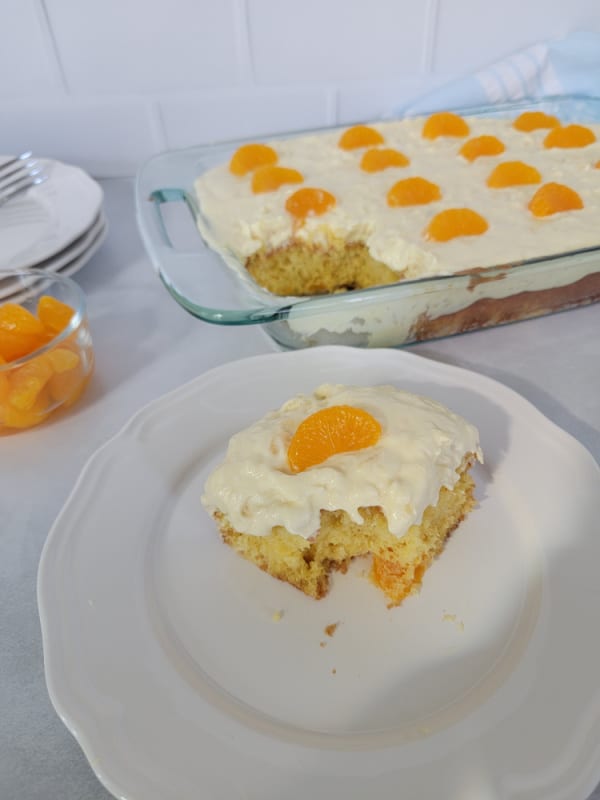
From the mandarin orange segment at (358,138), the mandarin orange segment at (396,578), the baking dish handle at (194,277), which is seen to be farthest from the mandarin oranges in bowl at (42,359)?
the mandarin orange segment at (358,138)

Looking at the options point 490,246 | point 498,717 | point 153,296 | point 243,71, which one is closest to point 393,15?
point 243,71

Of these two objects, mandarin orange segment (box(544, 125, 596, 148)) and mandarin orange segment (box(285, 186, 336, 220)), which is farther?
mandarin orange segment (box(544, 125, 596, 148))

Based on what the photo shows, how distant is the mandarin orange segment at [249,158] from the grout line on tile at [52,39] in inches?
30.2

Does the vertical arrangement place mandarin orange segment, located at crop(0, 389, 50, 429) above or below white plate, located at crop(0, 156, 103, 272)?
below

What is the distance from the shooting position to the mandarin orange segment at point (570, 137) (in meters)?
2.18

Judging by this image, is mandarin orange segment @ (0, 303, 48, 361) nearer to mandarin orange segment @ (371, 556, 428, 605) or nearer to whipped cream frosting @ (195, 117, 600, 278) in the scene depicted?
whipped cream frosting @ (195, 117, 600, 278)

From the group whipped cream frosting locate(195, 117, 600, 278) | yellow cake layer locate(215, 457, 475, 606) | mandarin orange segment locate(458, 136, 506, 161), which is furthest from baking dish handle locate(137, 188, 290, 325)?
mandarin orange segment locate(458, 136, 506, 161)

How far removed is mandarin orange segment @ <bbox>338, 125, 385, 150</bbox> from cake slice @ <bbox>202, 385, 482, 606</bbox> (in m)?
1.30

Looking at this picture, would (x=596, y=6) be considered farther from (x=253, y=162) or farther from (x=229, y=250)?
(x=229, y=250)

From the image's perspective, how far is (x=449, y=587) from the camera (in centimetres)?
118

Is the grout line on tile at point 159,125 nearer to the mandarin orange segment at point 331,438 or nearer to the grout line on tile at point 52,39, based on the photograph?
the grout line on tile at point 52,39

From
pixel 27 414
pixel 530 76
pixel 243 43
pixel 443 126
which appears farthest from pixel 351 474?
pixel 530 76

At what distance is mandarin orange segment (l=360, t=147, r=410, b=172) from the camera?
2.11 m

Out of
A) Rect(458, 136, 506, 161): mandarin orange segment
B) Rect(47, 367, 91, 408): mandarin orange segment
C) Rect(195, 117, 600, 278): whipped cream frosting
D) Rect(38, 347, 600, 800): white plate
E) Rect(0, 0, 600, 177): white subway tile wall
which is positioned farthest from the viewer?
Rect(0, 0, 600, 177): white subway tile wall
